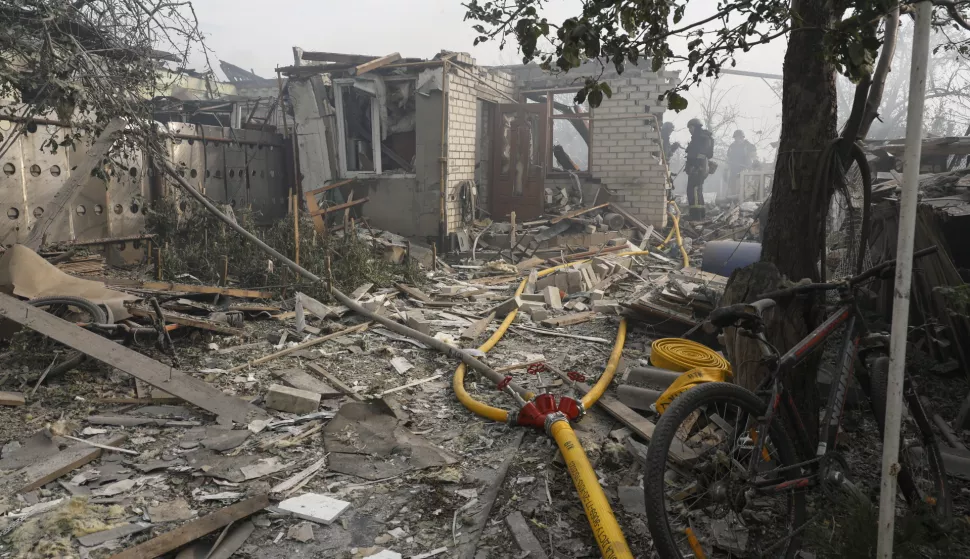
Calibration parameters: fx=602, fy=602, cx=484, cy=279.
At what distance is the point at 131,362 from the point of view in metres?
4.66

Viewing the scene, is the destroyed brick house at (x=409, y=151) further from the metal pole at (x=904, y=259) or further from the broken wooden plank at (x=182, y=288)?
the metal pole at (x=904, y=259)

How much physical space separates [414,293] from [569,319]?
2268 millimetres

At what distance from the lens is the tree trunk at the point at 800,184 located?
11.1ft

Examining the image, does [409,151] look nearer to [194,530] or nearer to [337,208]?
[337,208]

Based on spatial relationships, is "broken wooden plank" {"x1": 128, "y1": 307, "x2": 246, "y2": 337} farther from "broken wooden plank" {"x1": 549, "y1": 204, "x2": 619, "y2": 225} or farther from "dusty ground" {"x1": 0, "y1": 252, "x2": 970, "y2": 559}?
"broken wooden plank" {"x1": 549, "y1": 204, "x2": 619, "y2": 225}

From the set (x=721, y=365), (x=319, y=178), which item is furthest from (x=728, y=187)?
(x=721, y=365)

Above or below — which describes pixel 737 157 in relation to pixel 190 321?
above

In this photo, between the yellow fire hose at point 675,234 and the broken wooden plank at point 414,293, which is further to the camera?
the yellow fire hose at point 675,234

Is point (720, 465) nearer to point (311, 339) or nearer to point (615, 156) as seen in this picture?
point (311, 339)

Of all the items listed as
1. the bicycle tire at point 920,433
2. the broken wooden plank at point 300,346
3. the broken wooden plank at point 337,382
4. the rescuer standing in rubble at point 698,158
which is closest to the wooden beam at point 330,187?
the broken wooden plank at point 300,346

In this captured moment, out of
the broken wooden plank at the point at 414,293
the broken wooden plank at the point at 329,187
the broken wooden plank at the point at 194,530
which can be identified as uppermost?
the broken wooden plank at the point at 329,187

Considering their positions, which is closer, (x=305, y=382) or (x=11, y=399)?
(x=11, y=399)

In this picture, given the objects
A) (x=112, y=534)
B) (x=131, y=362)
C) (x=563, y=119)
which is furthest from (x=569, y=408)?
(x=563, y=119)

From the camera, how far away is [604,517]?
283 centimetres
